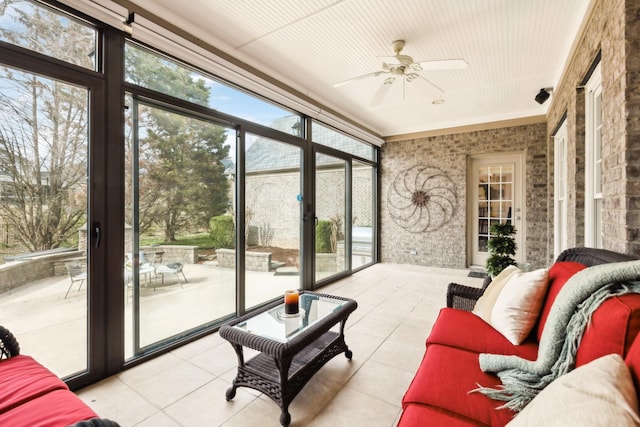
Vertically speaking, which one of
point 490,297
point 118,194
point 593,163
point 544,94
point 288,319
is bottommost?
point 288,319

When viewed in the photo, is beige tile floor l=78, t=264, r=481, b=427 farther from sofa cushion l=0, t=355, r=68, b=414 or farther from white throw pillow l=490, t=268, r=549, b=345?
white throw pillow l=490, t=268, r=549, b=345

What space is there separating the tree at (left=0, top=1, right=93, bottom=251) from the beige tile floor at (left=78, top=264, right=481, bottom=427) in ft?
3.68

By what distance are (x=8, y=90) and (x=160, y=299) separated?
174 cm

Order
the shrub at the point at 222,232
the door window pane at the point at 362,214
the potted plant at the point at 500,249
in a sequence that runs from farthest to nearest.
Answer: the door window pane at the point at 362,214
the potted plant at the point at 500,249
the shrub at the point at 222,232

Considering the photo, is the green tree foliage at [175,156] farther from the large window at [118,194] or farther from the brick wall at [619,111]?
the brick wall at [619,111]

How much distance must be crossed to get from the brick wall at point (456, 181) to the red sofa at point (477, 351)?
11.9ft

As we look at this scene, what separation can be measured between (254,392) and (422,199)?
492cm

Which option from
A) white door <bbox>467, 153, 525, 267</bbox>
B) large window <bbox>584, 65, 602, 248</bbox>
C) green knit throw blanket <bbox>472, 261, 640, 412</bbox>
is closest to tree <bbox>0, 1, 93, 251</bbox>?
green knit throw blanket <bbox>472, 261, 640, 412</bbox>

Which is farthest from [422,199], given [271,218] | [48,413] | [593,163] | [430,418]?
[48,413]

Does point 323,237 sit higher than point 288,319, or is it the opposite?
point 323,237

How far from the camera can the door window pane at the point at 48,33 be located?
1748 millimetres

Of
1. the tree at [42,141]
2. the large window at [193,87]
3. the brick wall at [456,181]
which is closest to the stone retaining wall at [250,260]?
the tree at [42,141]

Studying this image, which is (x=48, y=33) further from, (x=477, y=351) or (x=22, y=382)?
(x=477, y=351)

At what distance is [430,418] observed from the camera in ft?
3.46
